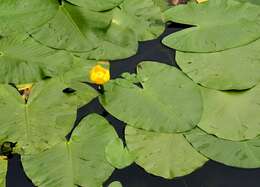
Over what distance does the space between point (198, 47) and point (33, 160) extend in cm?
67

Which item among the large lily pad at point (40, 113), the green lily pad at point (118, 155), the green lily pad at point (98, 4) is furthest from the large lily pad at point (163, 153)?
the green lily pad at point (98, 4)

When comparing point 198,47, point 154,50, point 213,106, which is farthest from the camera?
point 154,50

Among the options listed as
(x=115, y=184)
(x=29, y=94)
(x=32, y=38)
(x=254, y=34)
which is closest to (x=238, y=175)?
(x=115, y=184)

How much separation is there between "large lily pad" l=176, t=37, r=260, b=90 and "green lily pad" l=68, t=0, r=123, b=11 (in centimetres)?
32

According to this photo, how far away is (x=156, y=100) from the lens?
57.6 inches

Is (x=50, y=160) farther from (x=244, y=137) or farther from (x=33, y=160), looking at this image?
(x=244, y=137)

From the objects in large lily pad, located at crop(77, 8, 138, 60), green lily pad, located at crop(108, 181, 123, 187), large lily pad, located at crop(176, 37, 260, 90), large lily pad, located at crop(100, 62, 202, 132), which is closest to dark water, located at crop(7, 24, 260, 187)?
green lily pad, located at crop(108, 181, 123, 187)

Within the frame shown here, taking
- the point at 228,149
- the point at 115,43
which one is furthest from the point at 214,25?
the point at 228,149

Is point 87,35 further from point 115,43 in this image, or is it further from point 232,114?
point 232,114

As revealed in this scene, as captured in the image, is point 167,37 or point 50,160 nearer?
point 50,160

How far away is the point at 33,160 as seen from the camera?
1.36 meters

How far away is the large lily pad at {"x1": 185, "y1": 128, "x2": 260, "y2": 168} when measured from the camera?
1349 mm

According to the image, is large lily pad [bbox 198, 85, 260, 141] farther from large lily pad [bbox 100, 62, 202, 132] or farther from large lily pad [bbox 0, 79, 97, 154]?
large lily pad [bbox 0, 79, 97, 154]

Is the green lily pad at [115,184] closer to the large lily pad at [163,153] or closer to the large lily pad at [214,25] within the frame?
the large lily pad at [163,153]
